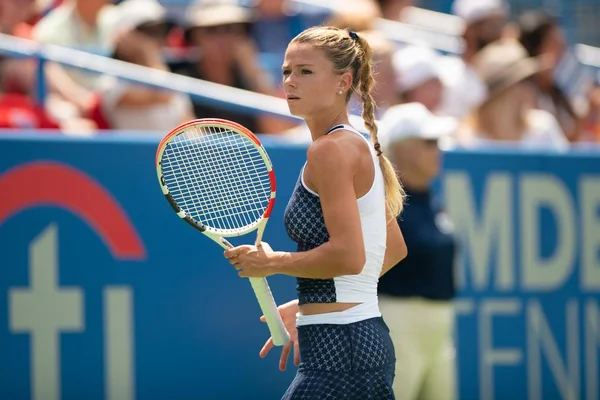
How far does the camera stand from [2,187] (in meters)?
5.58

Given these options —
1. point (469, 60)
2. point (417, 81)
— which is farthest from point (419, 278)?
point (469, 60)

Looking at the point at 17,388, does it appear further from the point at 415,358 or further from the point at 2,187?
the point at 415,358

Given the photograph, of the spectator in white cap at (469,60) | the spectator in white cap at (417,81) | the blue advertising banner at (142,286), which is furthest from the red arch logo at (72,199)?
the spectator in white cap at (469,60)

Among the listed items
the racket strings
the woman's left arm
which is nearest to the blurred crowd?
the racket strings

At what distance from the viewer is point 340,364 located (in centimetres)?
Result: 347

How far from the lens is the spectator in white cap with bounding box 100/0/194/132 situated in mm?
6453

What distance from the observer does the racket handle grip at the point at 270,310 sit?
3.54 metres

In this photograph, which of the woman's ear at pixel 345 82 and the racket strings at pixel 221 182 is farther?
the racket strings at pixel 221 182

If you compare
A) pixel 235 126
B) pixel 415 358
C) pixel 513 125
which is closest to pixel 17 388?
pixel 415 358

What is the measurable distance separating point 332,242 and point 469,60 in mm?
5483

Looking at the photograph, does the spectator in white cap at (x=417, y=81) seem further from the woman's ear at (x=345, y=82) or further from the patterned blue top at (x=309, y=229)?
the patterned blue top at (x=309, y=229)

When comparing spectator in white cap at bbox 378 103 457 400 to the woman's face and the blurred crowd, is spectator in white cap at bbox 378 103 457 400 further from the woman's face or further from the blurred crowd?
the woman's face

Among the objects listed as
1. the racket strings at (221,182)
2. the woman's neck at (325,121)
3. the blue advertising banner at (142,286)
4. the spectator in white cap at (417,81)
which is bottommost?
the blue advertising banner at (142,286)

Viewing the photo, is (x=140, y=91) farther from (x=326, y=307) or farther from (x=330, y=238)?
(x=330, y=238)
